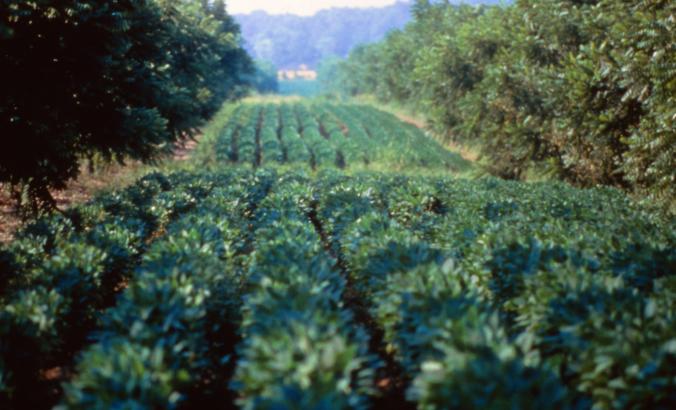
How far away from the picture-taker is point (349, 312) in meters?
5.44

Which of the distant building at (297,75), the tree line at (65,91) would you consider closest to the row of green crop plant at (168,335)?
the tree line at (65,91)

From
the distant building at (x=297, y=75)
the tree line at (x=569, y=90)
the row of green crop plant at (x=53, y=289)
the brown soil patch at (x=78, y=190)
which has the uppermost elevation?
the distant building at (x=297, y=75)

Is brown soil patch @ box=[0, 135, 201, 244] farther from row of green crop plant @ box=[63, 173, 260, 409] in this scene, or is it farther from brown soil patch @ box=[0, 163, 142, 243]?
row of green crop plant @ box=[63, 173, 260, 409]

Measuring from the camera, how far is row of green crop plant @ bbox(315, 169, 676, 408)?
3.38 meters

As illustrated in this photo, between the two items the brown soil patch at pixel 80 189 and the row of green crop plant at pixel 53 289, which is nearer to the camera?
the row of green crop plant at pixel 53 289

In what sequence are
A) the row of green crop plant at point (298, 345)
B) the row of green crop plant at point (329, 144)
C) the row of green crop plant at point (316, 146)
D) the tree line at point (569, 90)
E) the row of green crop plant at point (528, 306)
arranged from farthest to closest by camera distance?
the row of green crop plant at point (316, 146) < the row of green crop plant at point (329, 144) < the tree line at point (569, 90) < the row of green crop plant at point (528, 306) < the row of green crop plant at point (298, 345)

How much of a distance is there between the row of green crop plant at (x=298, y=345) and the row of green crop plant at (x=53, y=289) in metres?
2.14

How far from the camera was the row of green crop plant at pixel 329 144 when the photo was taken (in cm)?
2733

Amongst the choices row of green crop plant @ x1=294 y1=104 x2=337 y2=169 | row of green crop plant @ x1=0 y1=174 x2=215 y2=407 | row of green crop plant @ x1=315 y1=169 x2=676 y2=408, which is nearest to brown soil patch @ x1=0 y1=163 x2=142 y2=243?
row of green crop plant @ x1=0 y1=174 x2=215 y2=407

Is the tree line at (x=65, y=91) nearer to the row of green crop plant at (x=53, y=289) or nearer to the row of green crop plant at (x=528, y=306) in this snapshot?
the row of green crop plant at (x=53, y=289)

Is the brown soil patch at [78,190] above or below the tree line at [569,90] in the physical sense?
below

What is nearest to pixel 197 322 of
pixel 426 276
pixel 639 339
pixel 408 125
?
pixel 426 276

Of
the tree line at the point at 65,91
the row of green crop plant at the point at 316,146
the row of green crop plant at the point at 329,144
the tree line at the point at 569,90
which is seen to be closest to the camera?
the tree line at the point at 65,91

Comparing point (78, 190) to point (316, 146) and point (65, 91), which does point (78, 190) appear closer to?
point (65, 91)
